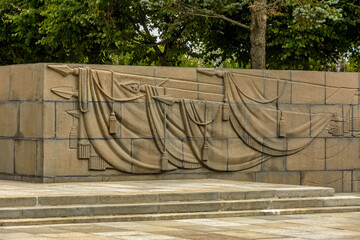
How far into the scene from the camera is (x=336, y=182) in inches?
911

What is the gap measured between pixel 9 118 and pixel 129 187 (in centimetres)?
383

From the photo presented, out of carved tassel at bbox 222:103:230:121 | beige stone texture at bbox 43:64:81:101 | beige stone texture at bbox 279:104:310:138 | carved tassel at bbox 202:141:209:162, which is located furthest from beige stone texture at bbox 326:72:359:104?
beige stone texture at bbox 43:64:81:101

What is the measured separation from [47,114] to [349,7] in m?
16.5

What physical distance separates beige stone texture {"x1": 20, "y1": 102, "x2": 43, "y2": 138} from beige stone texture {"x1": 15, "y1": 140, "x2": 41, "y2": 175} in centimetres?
20

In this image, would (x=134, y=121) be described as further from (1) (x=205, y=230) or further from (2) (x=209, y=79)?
(1) (x=205, y=230)

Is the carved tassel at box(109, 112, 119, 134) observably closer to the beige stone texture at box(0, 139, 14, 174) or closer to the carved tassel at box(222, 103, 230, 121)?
the beige stone texture at box(0, 139, 14, 174)

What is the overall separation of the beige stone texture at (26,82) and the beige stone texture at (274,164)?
6114mm

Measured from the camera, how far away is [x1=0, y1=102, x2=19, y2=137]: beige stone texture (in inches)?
789

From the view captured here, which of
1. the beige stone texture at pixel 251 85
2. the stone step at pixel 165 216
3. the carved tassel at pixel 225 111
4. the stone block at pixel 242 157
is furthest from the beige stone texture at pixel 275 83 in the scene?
the stone step at pixel 165 216

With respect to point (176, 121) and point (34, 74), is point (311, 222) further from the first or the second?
point (34, 74)

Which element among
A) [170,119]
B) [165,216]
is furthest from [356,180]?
[165,216]

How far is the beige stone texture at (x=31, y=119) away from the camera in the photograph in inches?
760

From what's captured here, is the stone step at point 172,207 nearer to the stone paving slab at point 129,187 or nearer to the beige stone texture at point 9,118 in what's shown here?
the stone paving slab at point 129,187

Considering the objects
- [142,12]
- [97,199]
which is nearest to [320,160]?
[97,199]
